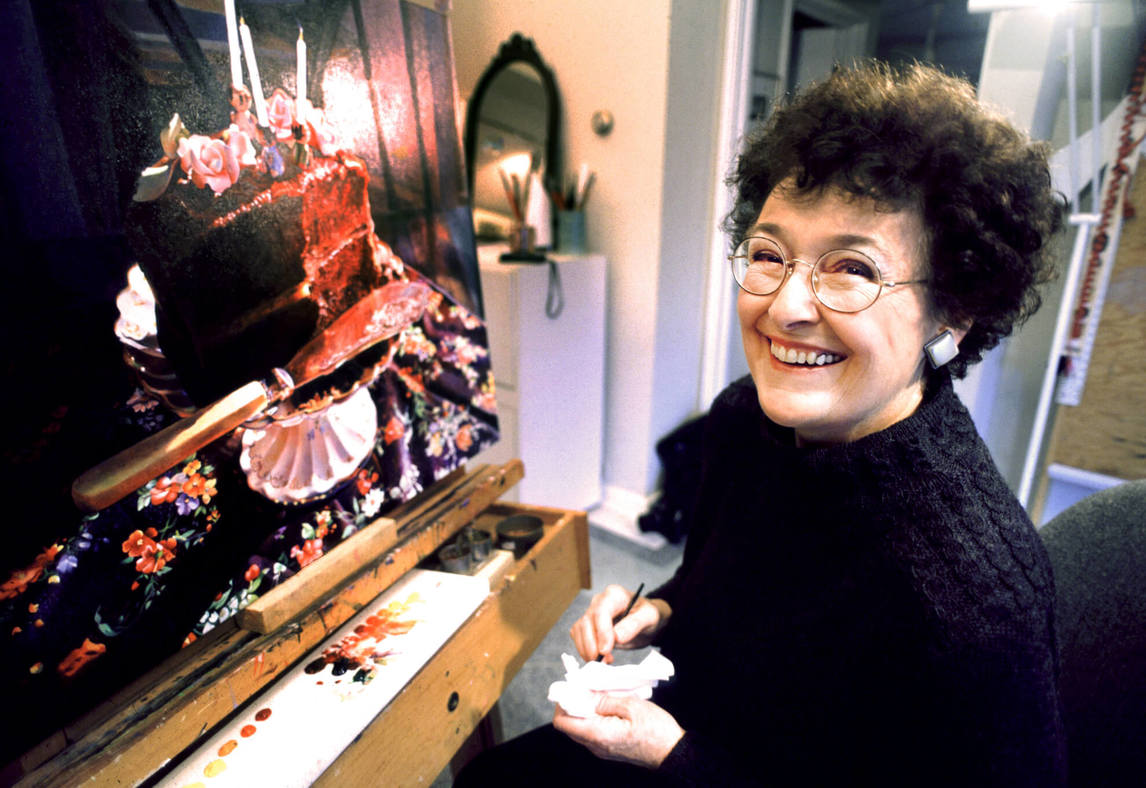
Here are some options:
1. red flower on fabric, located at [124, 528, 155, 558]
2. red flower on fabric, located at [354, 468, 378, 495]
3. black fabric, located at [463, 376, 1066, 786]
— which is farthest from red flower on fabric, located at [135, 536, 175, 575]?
black fabric, located at [463, 376, 1066, 786]

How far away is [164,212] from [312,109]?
0.27 metres

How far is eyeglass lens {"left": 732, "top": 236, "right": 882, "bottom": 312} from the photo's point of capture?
76 centimetres

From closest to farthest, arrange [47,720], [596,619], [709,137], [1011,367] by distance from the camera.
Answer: [47,720] < [596,619] < [1011,367] < [709,137]

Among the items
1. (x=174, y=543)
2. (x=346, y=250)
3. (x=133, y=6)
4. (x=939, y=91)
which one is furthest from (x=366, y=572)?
(x=939, y=91)

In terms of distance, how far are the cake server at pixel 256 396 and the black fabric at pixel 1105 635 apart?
1.10m

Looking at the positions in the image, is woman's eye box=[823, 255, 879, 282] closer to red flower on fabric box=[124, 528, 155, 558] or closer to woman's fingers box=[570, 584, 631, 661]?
woman's fingers box=[570, 584, 631, 661]

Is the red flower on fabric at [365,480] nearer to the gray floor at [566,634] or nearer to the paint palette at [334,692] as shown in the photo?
the paint palette at [334,692]

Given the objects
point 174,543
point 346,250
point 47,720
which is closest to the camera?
point 47,720

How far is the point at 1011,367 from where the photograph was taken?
2.21 m

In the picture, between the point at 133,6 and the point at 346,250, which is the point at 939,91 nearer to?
the point at 346,250

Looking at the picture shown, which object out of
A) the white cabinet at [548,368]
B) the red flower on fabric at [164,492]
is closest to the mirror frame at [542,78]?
the white cabinet at [548,368]

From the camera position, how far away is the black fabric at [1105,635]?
726 millimetres

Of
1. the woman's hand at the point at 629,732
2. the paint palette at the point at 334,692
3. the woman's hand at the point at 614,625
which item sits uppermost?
the paint palette at the point at 334,692

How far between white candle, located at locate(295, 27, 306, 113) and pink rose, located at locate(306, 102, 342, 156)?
0.01 m
